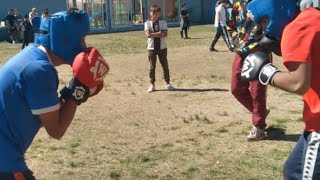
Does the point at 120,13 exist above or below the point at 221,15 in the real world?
below

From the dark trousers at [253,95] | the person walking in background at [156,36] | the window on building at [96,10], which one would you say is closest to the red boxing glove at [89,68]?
the dark trousers at [253,95]

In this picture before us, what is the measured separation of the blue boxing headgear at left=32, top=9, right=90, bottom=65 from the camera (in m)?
2.82

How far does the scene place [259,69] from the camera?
9.71 ft

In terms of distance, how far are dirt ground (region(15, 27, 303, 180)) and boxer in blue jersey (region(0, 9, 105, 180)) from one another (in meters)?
2.40

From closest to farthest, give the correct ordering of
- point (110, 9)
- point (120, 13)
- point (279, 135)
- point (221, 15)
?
point (279, 135)
point (221, 15)
point (110, 9)
point (120, 13)

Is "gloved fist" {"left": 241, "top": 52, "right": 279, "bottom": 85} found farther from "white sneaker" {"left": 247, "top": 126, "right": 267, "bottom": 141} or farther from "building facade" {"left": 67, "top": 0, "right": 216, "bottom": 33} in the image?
"building facade" {"left": 67, "top": 0, "right": 216, "bottom": 33}

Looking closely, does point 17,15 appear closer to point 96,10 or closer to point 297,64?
point 96,10

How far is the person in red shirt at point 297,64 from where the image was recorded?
258 cm

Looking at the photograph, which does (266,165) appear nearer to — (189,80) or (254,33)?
(254,33)

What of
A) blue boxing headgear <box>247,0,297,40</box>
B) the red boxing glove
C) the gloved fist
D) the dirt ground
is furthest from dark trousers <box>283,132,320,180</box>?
the dirt ground

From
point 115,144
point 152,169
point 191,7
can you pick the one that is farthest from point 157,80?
point 191,7

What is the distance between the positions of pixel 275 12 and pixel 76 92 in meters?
1.21

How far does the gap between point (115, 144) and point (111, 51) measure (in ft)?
39.4

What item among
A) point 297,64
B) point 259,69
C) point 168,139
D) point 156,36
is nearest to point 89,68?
point 259,69
